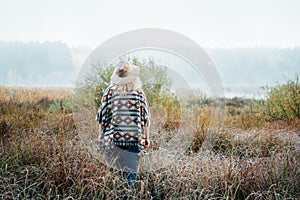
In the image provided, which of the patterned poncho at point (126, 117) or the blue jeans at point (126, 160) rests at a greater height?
the patterned poncho at point (126, 117)

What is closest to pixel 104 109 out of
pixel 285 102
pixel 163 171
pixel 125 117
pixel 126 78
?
pixel 125 117

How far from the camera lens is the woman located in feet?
10.9

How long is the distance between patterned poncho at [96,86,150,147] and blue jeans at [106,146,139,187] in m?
0.10

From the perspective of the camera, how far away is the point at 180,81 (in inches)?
211

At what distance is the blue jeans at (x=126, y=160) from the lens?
3.43 metres

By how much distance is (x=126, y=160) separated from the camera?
137 inches

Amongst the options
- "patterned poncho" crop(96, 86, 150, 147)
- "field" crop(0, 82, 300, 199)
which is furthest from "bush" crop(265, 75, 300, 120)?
"patterned poncho" crop(96, 86, 150, 147)

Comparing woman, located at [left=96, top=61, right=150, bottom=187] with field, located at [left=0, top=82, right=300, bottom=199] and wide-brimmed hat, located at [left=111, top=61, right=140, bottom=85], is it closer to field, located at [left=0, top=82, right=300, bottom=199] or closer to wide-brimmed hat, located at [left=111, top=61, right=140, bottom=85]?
wide-brimmed hat, located at [left=111, top=61, right=140, bottom=85]

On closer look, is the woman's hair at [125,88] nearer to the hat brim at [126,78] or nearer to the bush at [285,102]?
the hat brim at [126,78]

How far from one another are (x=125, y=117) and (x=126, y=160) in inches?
19.2

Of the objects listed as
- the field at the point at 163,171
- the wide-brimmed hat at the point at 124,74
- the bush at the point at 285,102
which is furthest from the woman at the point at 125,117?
the bush at the point at 285,102

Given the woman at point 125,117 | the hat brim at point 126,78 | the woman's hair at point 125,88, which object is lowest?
the woman at point 125,117

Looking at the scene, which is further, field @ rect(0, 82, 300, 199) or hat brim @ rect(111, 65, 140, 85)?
hat brim @ rect(111, 65, 140, 85)

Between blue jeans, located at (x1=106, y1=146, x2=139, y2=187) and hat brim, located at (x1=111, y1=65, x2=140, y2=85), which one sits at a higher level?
hat brim, located at (x1=111, y1=65, x2=140, y2=85)
